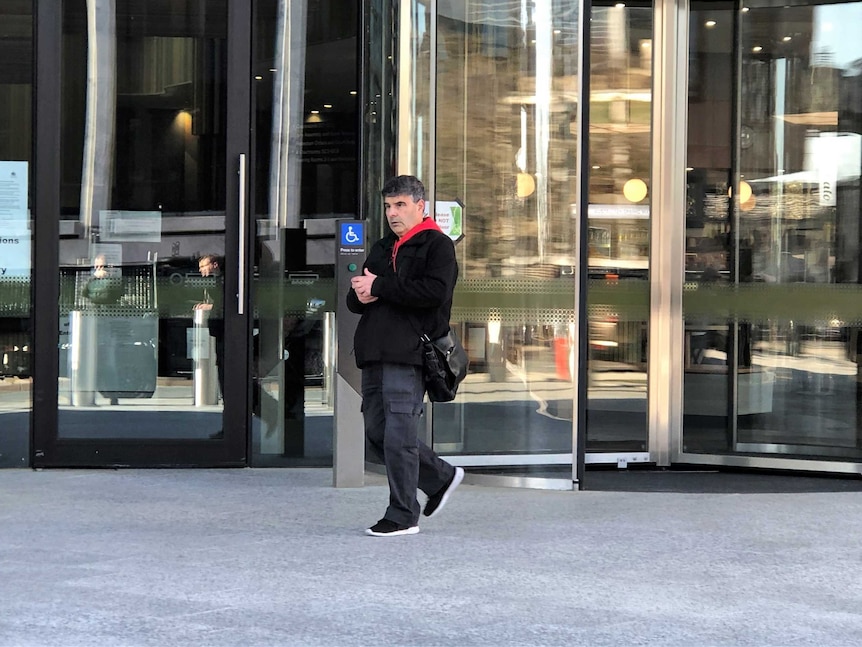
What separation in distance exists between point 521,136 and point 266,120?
5.31 ft

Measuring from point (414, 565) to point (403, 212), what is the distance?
5.58 feet

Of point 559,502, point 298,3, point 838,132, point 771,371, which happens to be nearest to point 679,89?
point 838,132

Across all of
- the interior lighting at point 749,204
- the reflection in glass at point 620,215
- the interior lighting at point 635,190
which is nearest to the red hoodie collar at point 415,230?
the reflection in glass at point 620,215

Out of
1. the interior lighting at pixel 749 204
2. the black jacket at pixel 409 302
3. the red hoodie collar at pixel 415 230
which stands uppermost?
the interior lighting at pixel 749 204

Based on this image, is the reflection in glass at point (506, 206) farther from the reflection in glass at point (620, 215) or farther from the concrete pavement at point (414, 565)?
the reflection in glass at point (620, 215)

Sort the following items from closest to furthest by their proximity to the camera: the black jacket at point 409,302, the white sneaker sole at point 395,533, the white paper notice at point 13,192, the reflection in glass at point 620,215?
the black jacket at point 409,302 → the white sneaker sole at point 395,533 → the white paper notice at point 13,192 → the reflection in glass at point 620,215

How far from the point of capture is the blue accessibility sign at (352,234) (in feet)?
24.4

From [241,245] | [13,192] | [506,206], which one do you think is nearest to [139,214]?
[241,245]

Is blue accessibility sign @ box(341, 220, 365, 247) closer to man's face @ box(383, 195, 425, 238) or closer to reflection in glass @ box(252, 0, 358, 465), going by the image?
reflection in glass @ box(252, 0, 358, 465)

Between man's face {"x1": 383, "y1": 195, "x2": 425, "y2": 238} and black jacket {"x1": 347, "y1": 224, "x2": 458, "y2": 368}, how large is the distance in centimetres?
7

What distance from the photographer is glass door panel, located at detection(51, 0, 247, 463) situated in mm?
8258

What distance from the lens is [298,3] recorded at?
845cm

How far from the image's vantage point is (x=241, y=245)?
823 centimetres

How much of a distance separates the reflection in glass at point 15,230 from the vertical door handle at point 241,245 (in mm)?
1295
